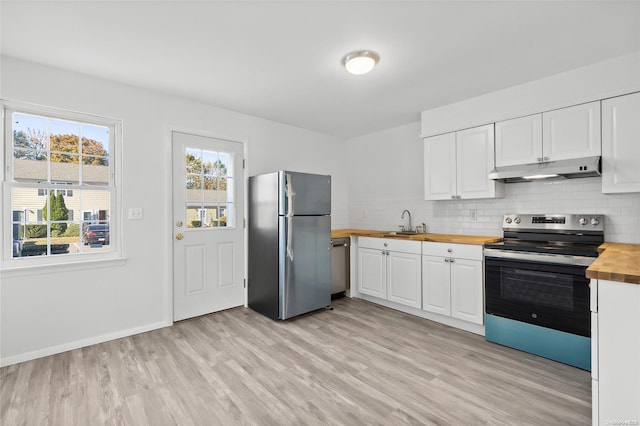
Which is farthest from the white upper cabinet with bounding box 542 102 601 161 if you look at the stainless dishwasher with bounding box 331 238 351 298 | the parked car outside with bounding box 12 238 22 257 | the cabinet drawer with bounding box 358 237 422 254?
the parked car outside with bounding box 12 238 22 257

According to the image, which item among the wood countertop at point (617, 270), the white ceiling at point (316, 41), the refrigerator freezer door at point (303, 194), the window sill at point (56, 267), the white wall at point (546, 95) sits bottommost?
the window sill at point (56, 267)

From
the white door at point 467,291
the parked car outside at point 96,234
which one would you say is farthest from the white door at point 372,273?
the parked car outside at point 96,234

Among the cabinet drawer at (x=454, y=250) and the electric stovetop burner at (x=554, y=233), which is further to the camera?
the cabinet drawer at (x=454, y=250)

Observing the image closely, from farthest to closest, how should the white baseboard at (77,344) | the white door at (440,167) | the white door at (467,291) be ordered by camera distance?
the white door at (440,167)
the white door at (467,291)
the white baseboard at (77,344)

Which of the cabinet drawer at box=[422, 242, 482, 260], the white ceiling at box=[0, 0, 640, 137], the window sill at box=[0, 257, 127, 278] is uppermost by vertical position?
the white ceiling at box=[0, 0, 640, 137]

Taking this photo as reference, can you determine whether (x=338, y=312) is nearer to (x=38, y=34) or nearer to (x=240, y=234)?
(x=240, y=234)

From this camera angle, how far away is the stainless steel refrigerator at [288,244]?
10.9 feet

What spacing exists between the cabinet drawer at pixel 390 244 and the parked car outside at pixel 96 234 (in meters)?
2.85

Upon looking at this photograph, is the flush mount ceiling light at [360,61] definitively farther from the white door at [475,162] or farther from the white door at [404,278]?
the white door at [404,278]

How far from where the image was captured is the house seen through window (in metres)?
2.51

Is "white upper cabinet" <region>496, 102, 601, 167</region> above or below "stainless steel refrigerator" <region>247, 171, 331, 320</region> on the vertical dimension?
above

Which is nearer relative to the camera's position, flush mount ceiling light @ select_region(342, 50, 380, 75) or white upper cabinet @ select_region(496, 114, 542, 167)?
flush mount ceiling light @ select_region(342, 50, 380, 75)

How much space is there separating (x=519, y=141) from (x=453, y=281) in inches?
59.2

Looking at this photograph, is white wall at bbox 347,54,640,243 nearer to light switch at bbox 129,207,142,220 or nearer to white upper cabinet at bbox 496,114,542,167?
white upper cabinet at bbox 496,114,542,167
